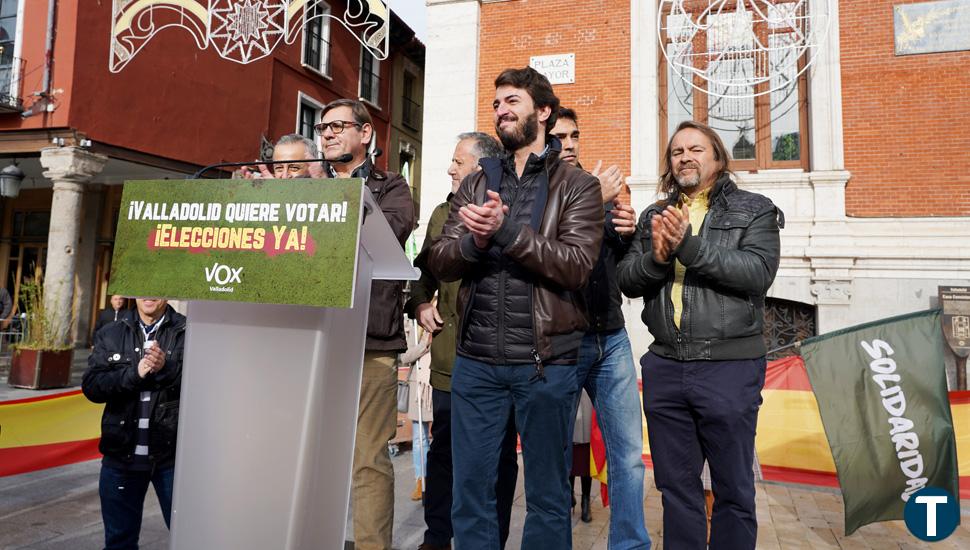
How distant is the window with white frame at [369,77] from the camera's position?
20.3 m

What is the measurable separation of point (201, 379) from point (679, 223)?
1.80 meters

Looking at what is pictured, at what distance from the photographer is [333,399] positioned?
1.59 meters

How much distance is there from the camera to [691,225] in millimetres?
2717

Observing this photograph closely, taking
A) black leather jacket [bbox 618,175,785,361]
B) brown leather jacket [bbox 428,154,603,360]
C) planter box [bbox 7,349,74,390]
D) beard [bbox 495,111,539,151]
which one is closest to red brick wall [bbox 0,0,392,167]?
planter box [bbox 7,349,74,390]

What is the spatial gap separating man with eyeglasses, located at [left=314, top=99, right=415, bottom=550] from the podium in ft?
3.54

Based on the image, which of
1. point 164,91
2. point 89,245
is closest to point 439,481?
point 164,91

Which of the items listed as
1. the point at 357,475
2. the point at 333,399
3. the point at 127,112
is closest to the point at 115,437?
the point at 357,475

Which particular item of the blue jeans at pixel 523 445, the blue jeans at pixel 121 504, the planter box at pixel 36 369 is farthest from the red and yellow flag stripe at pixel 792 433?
the planter box at pixel 36 369

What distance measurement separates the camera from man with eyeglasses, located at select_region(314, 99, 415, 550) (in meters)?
2.73

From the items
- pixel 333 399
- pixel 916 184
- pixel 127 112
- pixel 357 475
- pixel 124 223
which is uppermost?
pixel 127 112

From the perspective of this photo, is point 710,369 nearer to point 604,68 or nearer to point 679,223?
point 679,223

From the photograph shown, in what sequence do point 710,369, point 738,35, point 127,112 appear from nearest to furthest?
point 710,369
point 738,35
point 127,112

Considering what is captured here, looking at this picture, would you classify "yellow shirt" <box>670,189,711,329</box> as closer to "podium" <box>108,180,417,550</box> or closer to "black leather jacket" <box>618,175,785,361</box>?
"black leather jacket" <box>618,175,785,361</box>

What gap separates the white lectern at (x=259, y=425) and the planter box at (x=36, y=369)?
1022 cm
